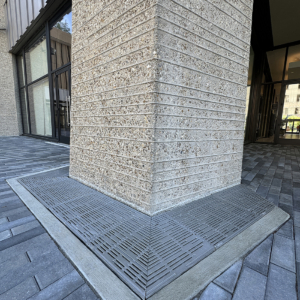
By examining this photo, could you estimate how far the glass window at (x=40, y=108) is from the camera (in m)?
7.23

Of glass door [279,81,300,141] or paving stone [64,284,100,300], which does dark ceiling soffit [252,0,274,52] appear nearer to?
glass door [279,81,300,141]

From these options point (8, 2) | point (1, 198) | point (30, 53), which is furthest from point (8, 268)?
point (8, 2)

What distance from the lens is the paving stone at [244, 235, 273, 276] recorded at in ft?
3.60

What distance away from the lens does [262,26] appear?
246 inches

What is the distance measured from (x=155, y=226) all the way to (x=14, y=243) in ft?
3.50

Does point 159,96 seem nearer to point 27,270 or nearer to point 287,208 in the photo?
point 27,270

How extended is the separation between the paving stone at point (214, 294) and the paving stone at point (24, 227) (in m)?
1.40

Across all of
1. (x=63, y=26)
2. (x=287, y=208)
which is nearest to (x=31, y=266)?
→ (x=287, y=208)

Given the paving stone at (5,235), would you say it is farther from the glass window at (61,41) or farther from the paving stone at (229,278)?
the glass window at (61,41)

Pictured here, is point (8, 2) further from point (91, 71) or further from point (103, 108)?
point (103, 108)

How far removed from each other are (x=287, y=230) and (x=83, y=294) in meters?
1.70

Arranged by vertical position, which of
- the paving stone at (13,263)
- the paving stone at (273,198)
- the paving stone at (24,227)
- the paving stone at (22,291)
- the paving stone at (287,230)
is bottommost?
Result: the paving stone at (287,230)

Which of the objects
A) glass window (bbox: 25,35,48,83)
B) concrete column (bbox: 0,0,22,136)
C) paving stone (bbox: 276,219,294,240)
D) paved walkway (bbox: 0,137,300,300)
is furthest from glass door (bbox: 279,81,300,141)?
concrete column (bbox: 0,0,22,136)

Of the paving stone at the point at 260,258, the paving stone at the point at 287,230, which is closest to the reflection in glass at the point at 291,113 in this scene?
the paving stone at the point at 287,230
